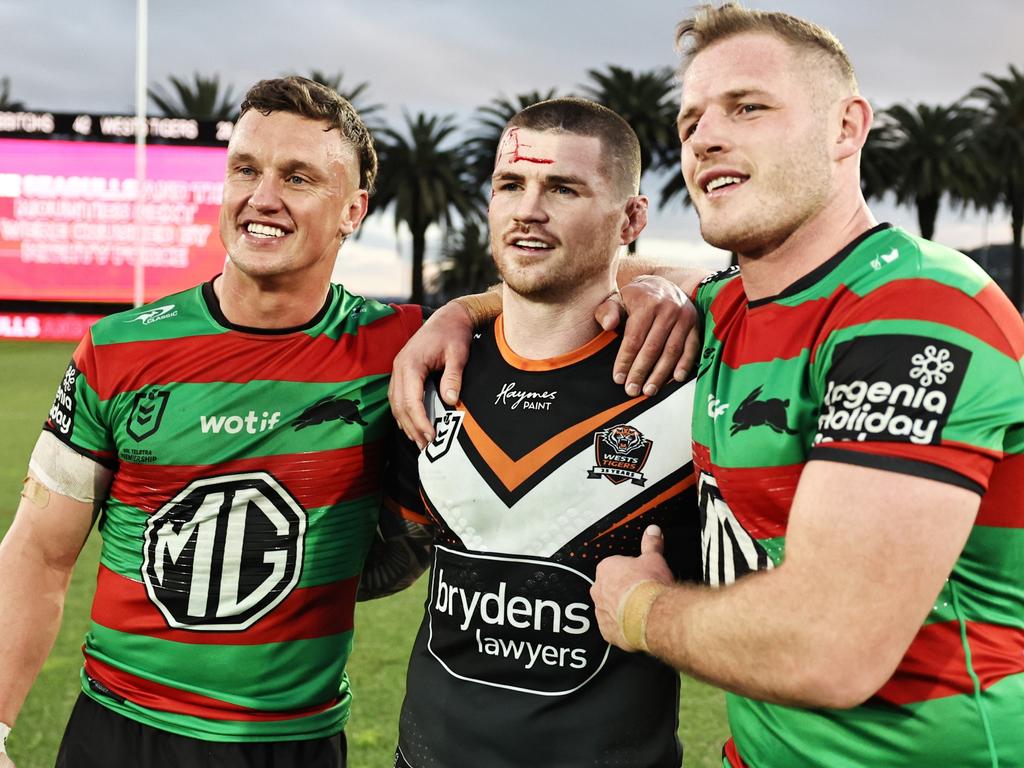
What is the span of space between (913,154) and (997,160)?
425cm

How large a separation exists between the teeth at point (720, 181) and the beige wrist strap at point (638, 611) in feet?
2.91

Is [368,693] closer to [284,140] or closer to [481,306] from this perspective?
[481,306]

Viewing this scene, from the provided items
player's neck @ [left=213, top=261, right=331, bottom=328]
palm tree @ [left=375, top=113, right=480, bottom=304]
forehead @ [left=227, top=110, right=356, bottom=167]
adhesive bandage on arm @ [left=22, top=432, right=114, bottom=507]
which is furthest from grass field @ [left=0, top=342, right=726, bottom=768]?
palm tree @ [left=375, top=113, right=480, bottom=304]

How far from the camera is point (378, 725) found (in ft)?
16.2

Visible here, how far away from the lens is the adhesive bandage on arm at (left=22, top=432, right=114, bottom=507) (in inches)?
109

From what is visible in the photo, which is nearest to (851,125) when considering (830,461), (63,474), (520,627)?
(830,461)

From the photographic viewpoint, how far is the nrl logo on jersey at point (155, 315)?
288cm

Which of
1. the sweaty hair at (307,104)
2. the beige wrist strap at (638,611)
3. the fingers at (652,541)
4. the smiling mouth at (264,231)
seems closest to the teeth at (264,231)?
the smiling mouth at (264,231)

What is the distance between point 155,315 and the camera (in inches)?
114

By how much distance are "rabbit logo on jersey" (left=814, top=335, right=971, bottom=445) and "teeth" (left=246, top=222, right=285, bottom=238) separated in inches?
68.2

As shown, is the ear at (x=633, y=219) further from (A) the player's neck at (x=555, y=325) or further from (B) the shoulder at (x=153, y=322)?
(B) the shoulder at (x=153, y=322)

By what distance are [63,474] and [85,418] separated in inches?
7.0

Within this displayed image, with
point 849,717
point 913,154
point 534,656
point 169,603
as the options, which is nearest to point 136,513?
point 169,603

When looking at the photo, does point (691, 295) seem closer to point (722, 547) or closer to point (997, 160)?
point (722, 547)
